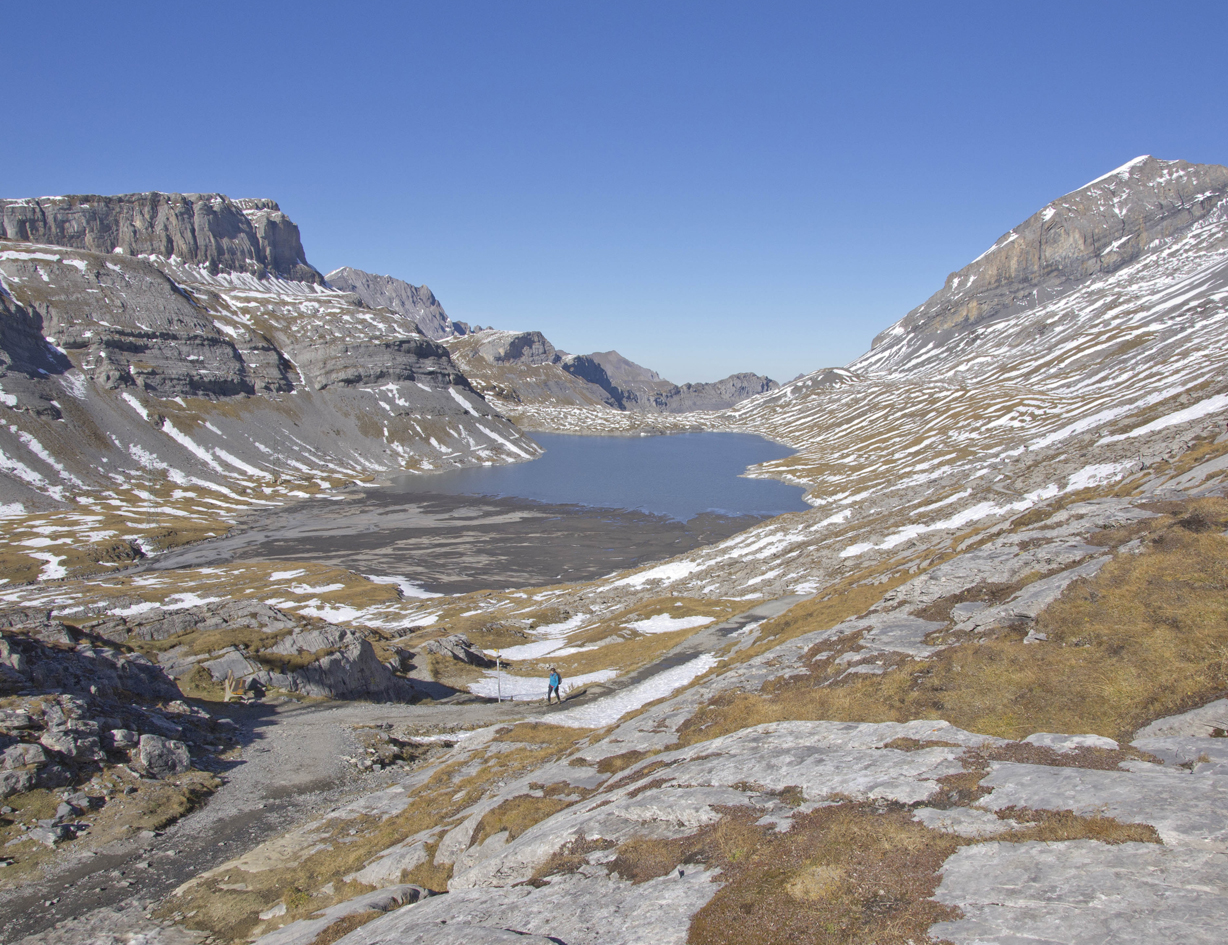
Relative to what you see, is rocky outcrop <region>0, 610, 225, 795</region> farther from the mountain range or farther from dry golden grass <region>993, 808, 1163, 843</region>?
dry golden grass <region>993, 808, 1163, 843</region>

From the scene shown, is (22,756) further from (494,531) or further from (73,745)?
(494,531)

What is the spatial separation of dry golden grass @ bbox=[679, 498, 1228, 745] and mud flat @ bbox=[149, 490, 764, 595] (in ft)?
283

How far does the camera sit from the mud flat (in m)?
115

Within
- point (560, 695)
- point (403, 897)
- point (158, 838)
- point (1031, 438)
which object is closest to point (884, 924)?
point (403, 897)

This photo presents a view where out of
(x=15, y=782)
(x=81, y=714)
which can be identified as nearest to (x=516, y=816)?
(x=15, y=782)

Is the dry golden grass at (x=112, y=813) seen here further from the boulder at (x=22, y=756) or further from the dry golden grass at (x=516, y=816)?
the dry golden grass at (x=516, y=816)

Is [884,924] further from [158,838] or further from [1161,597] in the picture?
[158,838]

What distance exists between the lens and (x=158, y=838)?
27.4 meters

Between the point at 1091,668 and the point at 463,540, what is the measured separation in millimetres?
128747

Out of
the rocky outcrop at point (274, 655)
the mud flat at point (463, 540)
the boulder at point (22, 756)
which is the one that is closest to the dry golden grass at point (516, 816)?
the boulder at point (22, 756)

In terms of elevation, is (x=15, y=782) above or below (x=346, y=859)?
above

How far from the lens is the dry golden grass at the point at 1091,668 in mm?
16672

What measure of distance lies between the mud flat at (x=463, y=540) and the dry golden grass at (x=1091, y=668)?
86.3 m

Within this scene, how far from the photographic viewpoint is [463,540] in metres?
138
